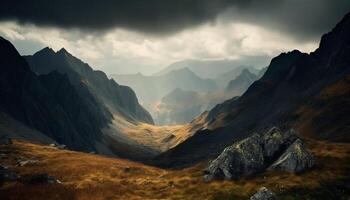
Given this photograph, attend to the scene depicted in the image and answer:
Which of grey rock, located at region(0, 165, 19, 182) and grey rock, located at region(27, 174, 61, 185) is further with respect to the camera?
grey rock, located at region(0, 165, 19, 182)

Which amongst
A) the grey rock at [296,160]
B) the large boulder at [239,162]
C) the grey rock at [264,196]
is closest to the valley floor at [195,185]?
the grey rock at [296,160]

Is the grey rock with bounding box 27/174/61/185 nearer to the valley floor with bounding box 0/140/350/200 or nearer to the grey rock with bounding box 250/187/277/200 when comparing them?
the valley floor with bounding box 0/140/350/200

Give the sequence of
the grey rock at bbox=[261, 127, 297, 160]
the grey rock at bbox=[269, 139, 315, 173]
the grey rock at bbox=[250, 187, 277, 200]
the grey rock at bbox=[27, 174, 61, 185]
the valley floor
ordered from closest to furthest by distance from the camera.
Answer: the grey rock at bbox=[250, 187, 277, 200]
the valley floor
the grey rock at bbox=[269, 139, 315, 173]
the grey rock at bbox=[27, 174, 61, 185]
the grey rock at bbox=[261, 127, 297, 160]

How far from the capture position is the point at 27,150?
497 feet

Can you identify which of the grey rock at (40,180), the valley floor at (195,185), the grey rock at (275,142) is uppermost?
the grey rock at (275,142)

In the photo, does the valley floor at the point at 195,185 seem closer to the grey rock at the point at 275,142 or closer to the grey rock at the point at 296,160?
the grey rock at the point at 296,160

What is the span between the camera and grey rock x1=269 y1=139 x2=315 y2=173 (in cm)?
7419

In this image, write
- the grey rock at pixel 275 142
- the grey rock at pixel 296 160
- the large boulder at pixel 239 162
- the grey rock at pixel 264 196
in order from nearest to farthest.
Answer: the grey rock at pixel 264 196 < the grey rock at pixel 296 160 < the large boulder at pixel 239 162 < the grey rock at pixel 275 142

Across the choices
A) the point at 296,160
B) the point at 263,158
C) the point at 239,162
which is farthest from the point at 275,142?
the point at 239,162

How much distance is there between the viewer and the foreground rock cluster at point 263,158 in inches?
2963

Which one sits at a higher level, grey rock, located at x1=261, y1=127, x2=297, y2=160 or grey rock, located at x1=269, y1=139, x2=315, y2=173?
grey rock, located at x1=261, y1=127, x2=297, y2=160

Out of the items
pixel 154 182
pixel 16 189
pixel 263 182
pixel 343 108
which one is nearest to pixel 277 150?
pixel 263 182

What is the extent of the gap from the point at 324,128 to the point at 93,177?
12272 centimetres

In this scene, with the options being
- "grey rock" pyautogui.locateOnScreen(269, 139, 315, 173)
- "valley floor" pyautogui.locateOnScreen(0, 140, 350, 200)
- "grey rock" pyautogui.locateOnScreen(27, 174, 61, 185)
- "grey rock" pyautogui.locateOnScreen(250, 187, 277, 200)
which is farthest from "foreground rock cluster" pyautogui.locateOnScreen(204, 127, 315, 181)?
"grey rock" pyautogui.locateOnScreen(27, 174, 61, 185)
